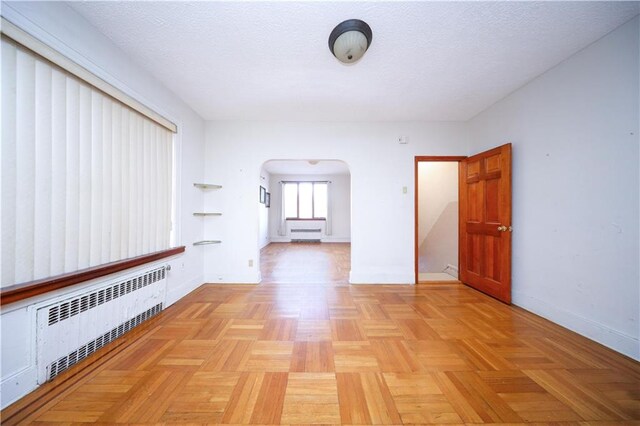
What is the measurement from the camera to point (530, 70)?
231cm

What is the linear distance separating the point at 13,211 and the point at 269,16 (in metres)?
2.07

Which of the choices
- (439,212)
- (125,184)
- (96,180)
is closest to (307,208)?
(439,212)

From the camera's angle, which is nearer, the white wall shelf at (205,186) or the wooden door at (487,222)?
the wooden door at (487,222)

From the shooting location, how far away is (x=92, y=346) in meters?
1.74

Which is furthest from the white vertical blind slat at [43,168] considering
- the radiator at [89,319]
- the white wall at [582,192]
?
the white wall at [582,192]

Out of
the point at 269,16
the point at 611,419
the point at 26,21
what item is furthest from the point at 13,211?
the point at 611,419

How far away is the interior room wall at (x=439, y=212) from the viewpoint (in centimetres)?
472

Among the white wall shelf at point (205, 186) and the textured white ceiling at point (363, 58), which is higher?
the textured white ceiling at point (363, 58)

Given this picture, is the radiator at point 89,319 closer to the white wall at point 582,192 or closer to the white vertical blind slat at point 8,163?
the white vertical blind slat at point 8,163

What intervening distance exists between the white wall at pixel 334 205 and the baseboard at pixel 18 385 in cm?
749

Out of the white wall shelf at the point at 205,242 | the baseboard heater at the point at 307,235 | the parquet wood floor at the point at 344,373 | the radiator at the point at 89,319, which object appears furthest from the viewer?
the baseboard heater at the point at 307,235

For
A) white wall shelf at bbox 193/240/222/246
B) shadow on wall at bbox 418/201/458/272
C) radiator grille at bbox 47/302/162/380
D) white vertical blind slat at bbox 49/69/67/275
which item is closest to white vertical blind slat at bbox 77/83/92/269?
white vertical blind slat at bbox 49/69/67/275

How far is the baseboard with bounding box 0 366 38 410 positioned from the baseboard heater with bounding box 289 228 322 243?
7.47m

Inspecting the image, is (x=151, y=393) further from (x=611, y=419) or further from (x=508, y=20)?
(x=508, y=20)
